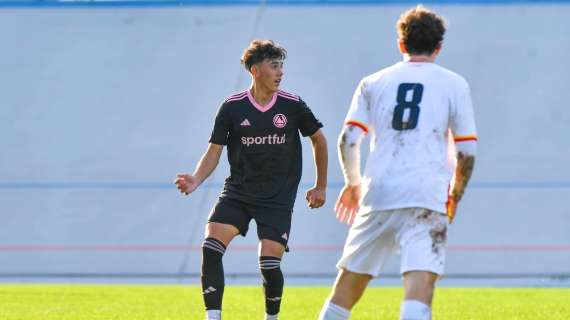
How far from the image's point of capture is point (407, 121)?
5.38m

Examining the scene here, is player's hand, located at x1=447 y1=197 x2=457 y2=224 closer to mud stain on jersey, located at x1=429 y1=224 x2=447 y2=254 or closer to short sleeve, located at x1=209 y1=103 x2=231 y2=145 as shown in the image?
mud stain on jersey, located at x1=429 y1=224 x2=447 y2=254

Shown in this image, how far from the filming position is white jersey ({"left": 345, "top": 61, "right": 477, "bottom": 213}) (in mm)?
5344

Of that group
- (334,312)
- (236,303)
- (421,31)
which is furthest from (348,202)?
(236,303)

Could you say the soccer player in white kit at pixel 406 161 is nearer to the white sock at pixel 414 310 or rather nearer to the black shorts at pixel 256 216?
the white sock at pixel 414 310

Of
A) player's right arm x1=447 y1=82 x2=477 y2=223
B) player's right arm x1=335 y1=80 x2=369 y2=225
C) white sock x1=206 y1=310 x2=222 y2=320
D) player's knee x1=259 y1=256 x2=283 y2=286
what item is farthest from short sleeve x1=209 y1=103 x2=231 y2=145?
player's right arm x1=447 y1=82 x2=477 y2=223

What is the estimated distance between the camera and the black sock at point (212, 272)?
7207 millimetres

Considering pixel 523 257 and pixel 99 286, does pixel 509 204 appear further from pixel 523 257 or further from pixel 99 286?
pixel 99 286

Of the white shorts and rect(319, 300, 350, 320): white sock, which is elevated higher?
the white shorts

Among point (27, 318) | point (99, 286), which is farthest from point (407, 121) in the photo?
point (99, 286)

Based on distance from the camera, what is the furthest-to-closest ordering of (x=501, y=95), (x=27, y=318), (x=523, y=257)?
(x=501, y=95), (x=523, y=257), (x=27, y=318)

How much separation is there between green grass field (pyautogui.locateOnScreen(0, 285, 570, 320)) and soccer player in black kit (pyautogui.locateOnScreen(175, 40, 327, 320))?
1.82m

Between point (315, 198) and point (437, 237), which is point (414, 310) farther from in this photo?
point (315, 198)

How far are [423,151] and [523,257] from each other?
32.1 ft

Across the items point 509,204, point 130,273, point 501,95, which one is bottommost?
point 130,273
